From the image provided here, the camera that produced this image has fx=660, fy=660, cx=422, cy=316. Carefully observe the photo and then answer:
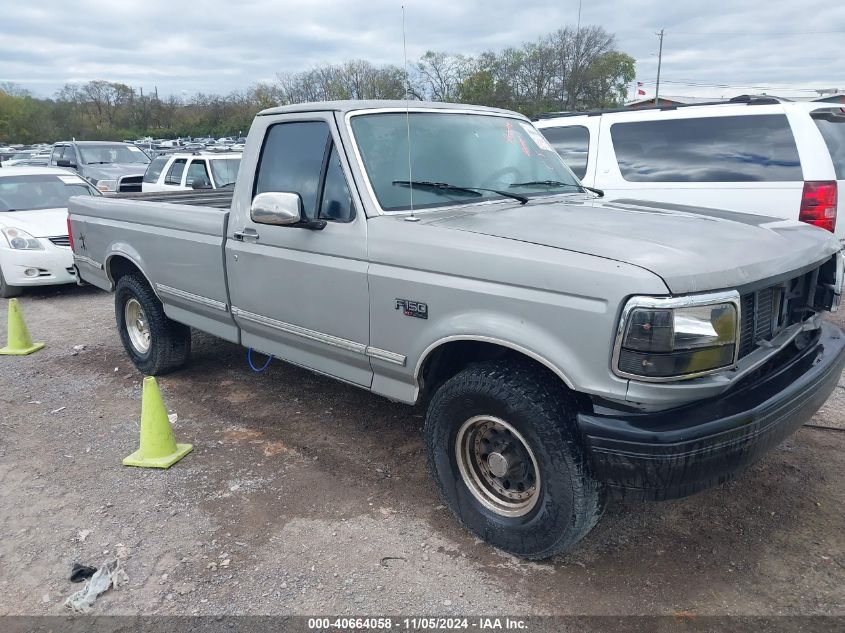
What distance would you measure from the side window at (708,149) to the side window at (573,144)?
364 mm

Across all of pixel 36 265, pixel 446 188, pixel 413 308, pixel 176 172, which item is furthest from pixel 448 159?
pixel 176 172

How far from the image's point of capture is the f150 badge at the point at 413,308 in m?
3.14

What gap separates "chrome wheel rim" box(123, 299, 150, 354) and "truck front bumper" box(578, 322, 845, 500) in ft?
14.5

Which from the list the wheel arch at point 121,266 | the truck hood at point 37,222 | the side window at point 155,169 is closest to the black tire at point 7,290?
the truck hood at point 37,222

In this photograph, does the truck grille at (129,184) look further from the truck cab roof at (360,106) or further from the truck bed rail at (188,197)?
the truck cab roof at (360,106)

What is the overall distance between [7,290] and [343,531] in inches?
309

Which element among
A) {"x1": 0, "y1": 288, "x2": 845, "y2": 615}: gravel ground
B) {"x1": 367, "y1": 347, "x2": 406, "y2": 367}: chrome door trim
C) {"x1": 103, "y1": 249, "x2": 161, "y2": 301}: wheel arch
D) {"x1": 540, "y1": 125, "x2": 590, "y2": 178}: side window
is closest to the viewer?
{"x1": 0, "y1": 288, "x2": 845, "y2": 615}: gravel ground

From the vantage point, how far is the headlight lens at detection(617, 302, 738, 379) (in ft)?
7.96

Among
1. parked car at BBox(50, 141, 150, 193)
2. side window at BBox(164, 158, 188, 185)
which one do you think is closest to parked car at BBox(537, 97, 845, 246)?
side window at BBox(164, 158, 188, 185)

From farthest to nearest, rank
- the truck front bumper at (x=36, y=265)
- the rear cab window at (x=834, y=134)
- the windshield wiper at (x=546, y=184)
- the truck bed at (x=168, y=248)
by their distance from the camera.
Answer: the truck front bumper at (x=36, y=265) → the rear cab window at (x=834, y=134) → the truck bed at (x=168, y=248) → the windshield wiper at (x=546, y=184)

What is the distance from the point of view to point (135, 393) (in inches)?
214

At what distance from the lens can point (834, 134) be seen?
614 cm

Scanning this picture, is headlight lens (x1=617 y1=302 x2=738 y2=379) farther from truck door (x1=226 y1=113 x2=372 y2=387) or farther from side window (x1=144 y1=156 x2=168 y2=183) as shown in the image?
side window (x1=144 y1=156 x2=168 y2=183)

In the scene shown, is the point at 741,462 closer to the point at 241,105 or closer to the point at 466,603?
the point at 466,603
